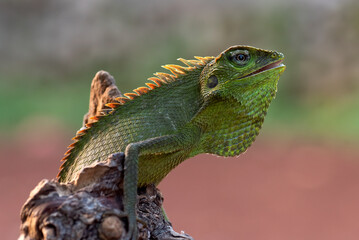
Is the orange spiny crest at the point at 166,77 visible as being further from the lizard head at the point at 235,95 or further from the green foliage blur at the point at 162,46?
the green foliage blur at the point at 162,46

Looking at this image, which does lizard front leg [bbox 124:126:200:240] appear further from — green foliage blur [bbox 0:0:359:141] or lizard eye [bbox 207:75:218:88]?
green foliage blur [bbox 0:0:359:141]

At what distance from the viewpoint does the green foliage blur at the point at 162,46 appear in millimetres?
10078

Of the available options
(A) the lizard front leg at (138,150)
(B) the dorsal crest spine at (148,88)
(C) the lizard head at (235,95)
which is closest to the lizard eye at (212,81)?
(C) the lizard head at (235,95)

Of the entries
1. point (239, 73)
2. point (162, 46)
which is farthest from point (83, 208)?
point (162, 46)

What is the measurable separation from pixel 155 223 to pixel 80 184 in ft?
1.70

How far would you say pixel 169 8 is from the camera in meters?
11.8

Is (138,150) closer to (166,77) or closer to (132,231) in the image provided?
(132,231)

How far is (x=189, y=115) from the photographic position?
2.81 m

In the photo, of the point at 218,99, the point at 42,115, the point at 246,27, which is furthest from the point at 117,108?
the point at 246,27

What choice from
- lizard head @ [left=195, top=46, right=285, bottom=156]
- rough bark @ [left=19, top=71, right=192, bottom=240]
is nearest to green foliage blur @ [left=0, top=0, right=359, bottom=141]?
lizard head @ [left=195, top=46, right=285, bottom=156]

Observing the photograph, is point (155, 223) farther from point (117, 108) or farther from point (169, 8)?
point (169, 8)

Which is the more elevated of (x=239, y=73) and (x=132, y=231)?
(x=239, y=73)

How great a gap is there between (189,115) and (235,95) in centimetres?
31

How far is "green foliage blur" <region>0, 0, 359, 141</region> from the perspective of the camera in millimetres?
10078
